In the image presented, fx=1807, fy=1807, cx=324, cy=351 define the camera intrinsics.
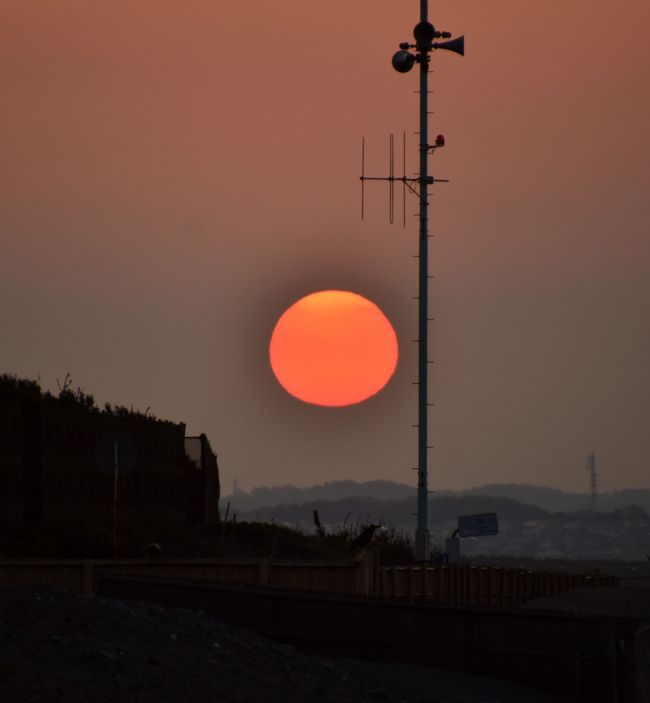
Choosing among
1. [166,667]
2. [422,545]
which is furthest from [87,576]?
[422,545]

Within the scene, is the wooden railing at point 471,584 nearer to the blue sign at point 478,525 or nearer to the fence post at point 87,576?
the blue sign at point 478,525

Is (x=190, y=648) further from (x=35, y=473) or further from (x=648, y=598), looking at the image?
(x=648, y=598)

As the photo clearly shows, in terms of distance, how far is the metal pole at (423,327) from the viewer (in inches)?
1818

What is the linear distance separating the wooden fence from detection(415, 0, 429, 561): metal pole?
2.55m

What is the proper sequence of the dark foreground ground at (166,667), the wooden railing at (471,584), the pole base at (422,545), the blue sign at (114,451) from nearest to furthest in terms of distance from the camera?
1. the dark foreground ground at (166,667)
2. the blue sign at (114,451)
3. the wooden railing at (471,584)
4. the pole base at (422,545)

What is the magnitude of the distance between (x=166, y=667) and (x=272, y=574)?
13.9 metres


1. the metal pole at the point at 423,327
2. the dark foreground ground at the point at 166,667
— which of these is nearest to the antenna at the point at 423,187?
the metal pole at the point at 423,327

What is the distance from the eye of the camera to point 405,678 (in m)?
23.0

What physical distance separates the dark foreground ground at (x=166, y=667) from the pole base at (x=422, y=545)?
2238cm

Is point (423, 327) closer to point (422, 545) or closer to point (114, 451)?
point (422, 545)

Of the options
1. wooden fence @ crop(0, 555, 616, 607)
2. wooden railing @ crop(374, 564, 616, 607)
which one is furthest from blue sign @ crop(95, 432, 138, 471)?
wooden railing @ crop(374, 564, 616, 607)

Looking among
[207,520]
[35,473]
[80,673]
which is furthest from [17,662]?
[207,520]

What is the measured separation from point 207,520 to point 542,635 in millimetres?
25771

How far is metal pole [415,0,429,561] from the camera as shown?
46188 millimetres
